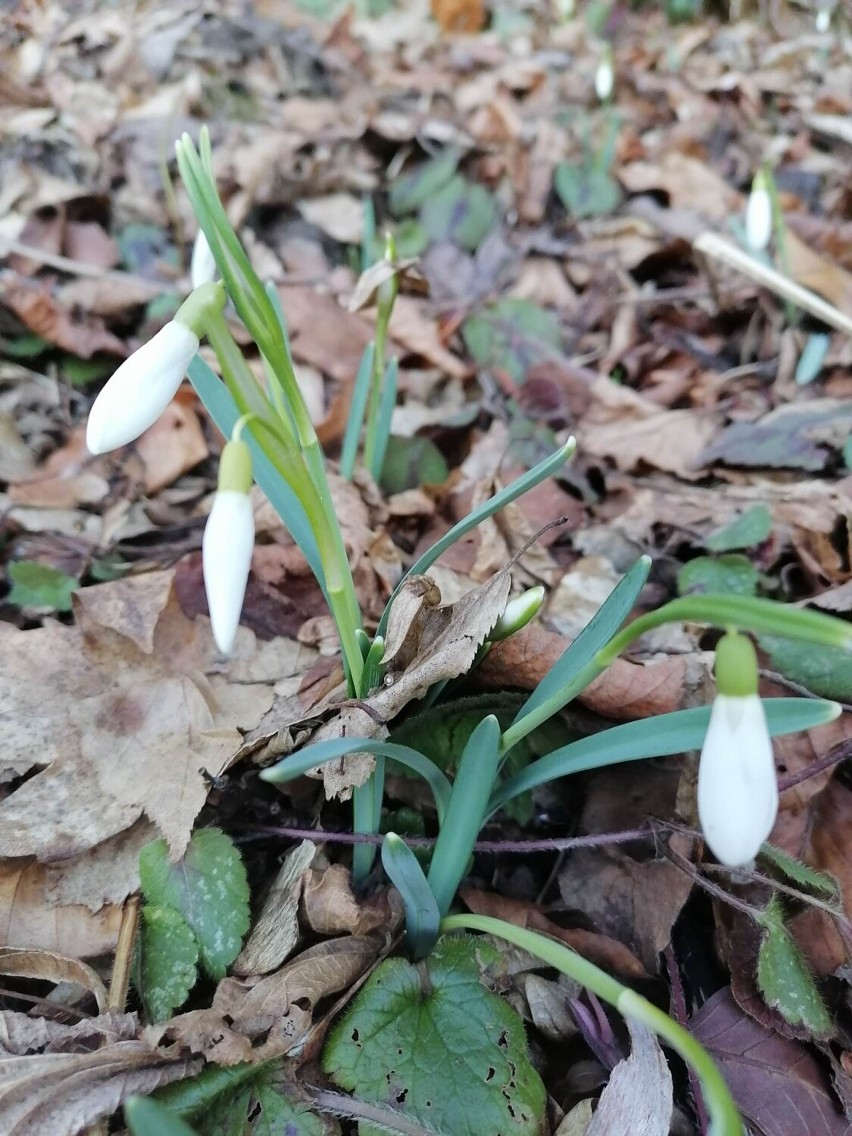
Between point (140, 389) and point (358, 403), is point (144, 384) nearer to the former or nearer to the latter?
point (140, 389)

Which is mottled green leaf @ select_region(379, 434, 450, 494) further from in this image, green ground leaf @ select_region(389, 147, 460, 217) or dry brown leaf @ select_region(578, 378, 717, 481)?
green ground leaf @ select_region(389, 147, 460, 217)

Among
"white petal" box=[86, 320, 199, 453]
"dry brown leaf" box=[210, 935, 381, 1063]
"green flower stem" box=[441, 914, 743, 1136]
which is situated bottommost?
"dry brown leaf" box=[210, 935, 381, 1063]

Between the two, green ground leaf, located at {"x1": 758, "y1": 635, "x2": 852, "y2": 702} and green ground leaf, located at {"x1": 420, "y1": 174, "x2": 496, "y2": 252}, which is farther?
green ground leaf, located at {"x1": 420, "y1": 174, "x2": 496, "y2": 252}

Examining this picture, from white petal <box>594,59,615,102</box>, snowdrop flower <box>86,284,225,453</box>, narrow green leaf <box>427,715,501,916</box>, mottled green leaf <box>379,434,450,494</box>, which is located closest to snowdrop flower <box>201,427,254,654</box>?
snowdrop flower <box>86,284,225,453</box>

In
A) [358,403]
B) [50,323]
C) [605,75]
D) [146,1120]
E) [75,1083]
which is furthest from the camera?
[605,75]

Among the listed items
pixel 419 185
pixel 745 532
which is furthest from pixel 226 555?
pixel 419 185

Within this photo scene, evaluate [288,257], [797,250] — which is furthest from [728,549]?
[288,257]
